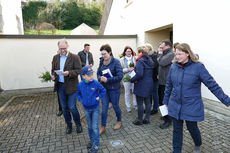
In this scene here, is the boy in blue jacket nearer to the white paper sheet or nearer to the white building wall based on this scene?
the white paper sheet

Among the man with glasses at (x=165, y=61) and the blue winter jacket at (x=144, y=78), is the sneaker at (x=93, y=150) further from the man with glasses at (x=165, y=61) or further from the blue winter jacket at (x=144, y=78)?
the man with glasses at (x=165, y=61)

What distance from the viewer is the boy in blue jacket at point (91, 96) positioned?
290 cm

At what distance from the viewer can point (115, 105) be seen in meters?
3.78

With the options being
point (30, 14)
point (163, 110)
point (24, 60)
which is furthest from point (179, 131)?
point (30, 14)

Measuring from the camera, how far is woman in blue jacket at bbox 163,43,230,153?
2.40 metres

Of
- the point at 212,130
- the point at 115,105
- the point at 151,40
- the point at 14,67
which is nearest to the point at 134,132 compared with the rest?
the point at 115,105

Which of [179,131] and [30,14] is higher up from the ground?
[30,14]

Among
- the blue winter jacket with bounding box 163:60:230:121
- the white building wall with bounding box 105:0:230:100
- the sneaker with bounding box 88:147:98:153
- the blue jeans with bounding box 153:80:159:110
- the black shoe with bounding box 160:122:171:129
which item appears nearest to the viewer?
the blue winter jacket with bounding box 163:60:230:121

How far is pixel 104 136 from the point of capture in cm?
365

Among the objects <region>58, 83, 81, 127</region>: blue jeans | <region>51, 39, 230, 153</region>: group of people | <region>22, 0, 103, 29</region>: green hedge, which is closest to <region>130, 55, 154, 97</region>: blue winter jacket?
<region>51, 39, 230, 153</region>: group of people

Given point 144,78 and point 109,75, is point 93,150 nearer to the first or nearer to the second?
point 109,75

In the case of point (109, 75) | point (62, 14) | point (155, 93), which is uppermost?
point (62, 14)

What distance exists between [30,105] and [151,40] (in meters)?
6.18

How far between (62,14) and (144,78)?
3876 cm
